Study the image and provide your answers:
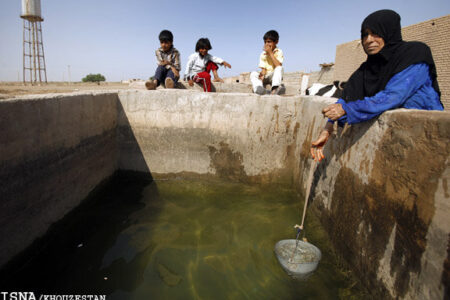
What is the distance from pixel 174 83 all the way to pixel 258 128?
208cm

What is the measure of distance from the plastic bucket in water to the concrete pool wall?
0.23m

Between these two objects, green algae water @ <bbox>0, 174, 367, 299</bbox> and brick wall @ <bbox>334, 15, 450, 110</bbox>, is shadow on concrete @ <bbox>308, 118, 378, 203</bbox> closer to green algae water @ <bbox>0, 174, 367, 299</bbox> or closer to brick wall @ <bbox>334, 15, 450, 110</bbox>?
green algae water @ <bbox>0, 174, 367, 299</bbox>

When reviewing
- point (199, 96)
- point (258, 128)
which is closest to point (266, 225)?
point (258, 128)

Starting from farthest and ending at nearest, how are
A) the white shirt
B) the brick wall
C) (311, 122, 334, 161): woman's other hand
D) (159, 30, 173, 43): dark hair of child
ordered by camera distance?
the brick wall, the white shirt, (159, 30, 173, 43): dark hair of child, (311, 122, 334, 161): woman's other hand

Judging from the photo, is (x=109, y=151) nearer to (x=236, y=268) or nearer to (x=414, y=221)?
(x=236, y=268)

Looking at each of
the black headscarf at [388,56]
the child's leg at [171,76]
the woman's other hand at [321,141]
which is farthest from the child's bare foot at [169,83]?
the black headscarf at [388,56]

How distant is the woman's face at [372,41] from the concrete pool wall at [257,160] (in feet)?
1.88

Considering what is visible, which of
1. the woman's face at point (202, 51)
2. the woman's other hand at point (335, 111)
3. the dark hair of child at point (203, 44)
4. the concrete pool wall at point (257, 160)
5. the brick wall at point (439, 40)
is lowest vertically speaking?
the concrete pool wall at point (257, 160)

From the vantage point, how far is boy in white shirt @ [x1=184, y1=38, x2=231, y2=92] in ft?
15.8

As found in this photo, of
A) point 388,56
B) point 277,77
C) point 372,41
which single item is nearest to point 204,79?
point 277,77

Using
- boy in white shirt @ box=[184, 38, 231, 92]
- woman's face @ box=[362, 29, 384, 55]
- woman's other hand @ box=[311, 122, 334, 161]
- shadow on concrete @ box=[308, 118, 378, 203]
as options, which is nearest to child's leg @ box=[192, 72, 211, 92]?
boy in white shirt @ box=[184, 38, 231, 92]

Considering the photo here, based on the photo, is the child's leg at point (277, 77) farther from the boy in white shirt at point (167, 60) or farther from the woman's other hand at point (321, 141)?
the woman's other hand at point (321, 141)

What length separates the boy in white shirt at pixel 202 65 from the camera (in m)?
4.83

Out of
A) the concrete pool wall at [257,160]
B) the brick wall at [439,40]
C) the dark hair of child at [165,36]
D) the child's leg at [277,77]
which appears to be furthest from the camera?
the brick wall at [439,40]
